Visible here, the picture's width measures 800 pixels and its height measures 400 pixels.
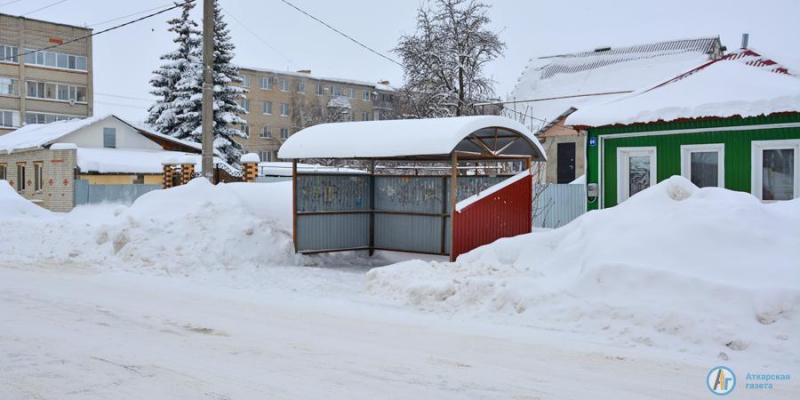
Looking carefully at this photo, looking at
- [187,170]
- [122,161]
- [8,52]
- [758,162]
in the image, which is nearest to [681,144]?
[758,162]

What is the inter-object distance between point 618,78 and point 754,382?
32530 mm

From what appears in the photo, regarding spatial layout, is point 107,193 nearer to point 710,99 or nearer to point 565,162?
point 565,162

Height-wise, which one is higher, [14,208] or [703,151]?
[703,151]

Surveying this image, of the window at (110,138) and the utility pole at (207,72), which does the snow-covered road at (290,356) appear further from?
the window at (110,138)

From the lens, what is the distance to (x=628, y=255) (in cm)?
937

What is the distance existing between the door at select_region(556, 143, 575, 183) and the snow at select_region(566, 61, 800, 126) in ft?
50.0

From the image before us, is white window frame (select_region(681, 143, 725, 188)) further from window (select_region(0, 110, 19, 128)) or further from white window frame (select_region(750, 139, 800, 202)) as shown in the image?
window (select_region(0, 110, 19, 128))

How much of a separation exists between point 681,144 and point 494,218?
4.12 meters

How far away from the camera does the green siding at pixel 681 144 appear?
13617mm

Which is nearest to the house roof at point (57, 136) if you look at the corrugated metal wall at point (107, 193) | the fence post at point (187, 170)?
the corrugated metal wall at point (107, 193)

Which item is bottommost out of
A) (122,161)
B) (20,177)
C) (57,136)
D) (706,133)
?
(20,177)

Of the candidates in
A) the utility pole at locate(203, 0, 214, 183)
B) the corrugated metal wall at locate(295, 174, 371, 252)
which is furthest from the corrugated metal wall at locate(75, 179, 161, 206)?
the corrugated metal wall at locate(295, 174, 371, 252)

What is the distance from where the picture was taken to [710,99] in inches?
554

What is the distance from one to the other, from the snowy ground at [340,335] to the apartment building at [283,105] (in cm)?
5407
